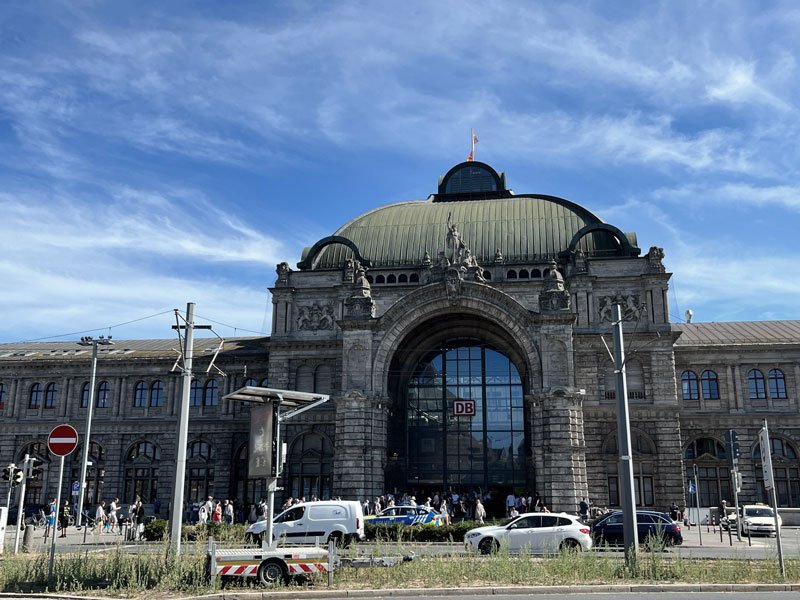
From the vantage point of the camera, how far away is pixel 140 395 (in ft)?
186

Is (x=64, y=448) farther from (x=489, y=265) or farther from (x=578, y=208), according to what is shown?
(x=578, y=208)

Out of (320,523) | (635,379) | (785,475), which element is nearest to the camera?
(320,523)

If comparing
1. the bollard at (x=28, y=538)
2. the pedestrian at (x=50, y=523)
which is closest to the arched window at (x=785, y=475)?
the pedestrian at (x=50, y=523)

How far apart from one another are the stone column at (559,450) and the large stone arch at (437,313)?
3.19 m

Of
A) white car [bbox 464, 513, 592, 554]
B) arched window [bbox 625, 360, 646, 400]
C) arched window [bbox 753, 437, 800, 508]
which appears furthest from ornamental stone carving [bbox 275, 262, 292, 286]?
arched window [bbox 753, 437, 800, 508]

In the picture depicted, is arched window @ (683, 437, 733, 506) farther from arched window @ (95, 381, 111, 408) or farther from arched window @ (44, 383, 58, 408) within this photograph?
arched window @ (44, 383, 58, 408)

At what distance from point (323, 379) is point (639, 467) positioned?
20.7m

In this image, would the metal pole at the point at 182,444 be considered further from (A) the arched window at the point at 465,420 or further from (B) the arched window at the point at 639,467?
(B) the arched window at the point at 639,467

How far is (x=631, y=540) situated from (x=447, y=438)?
2986 centimetres

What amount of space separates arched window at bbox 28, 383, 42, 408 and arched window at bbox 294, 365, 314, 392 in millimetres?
20792

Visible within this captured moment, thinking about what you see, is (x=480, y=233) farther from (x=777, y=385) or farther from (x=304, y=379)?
(x=777, y=385)

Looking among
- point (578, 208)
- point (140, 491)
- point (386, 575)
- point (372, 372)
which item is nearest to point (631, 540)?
point (386, 575)

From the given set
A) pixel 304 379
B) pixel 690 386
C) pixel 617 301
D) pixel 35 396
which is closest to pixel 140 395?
pixel 35 396

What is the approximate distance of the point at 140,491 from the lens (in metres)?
54.3
